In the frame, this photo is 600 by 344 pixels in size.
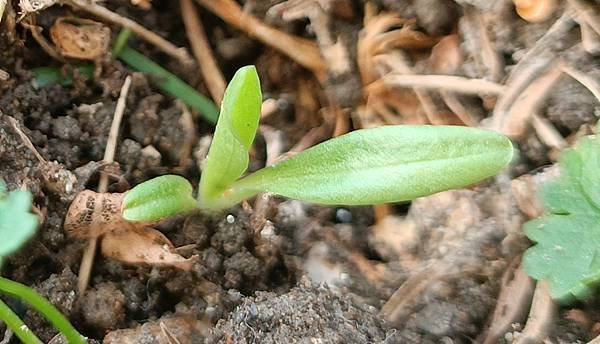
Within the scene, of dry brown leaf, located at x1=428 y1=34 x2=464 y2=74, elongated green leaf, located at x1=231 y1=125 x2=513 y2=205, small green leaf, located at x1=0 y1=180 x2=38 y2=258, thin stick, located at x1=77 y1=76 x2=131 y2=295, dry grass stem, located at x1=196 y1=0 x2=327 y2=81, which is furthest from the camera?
dry grass stem, located at x1=196 y1=0 x2=327 y2=81

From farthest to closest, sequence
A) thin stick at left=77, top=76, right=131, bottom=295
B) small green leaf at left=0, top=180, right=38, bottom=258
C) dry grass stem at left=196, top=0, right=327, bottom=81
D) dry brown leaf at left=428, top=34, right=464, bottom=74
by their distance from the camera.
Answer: dry grass stem at left=196, top=0, right=327, bottom=81 < dry brown leaf at left=428, top=34, right=464, bottom=74 < thin stick at left=77, top=76, right=131, bottom=295 < small green leaf at left=0, top=180, right=38, bottom=258

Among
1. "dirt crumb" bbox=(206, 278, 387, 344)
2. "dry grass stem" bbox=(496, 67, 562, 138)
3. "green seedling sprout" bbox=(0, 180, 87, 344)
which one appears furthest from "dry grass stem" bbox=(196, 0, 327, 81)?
"green seedling sprout" bbox=(0, 180, 87, 344)

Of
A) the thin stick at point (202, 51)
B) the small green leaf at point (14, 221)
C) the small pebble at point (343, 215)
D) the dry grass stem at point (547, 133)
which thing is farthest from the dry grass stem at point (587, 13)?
the small green leaf at point (14, 221)

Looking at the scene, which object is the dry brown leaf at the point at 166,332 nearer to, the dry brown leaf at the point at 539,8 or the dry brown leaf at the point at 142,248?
the dry brown leaf at the point at 142,248

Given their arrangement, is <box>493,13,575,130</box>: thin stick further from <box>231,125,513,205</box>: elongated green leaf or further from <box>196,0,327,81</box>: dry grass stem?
<box>196,0,327,81</box>: dry grass stem

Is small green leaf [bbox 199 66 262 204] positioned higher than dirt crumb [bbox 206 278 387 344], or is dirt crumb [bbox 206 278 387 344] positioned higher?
small green leaf [bbox 199 66 262 204]

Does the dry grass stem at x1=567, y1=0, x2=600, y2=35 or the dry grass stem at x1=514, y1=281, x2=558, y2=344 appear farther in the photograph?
the dry grass stem at x1=567, y1=0, x2=600, y2=35

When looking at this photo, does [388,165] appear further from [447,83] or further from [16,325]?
[16,325]
